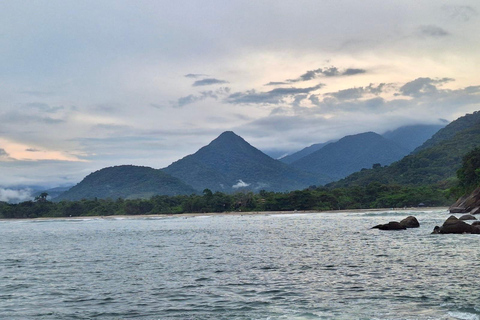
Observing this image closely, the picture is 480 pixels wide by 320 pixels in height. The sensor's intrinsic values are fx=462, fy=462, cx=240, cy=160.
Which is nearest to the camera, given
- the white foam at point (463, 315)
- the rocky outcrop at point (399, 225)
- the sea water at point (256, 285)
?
the white foam at point (463, 315)

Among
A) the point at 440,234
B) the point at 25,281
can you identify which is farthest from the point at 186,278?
the point at 440,234

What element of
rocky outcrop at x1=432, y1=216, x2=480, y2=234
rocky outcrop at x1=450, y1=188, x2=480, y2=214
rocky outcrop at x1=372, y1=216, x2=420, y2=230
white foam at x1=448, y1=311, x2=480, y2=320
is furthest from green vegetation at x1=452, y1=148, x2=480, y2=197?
white foam at x1=448, y1=311, x2=480, y2=320

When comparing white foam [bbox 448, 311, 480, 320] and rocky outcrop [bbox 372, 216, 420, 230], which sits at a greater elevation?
rocky outcrop [bbox 372, 216, 420, 230]

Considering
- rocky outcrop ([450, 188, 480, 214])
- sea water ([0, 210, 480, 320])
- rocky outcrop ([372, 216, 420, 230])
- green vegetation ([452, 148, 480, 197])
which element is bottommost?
sea water ([0, 210, 480, 320])

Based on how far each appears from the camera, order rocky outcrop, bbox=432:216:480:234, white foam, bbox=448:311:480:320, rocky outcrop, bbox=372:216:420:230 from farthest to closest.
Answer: rocky outcrop, bbox=372:216:420:230 → rocky outcrop, bbox=432:216:480:234 → white foam, bbox=448:311:480:320

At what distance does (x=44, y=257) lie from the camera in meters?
52.8

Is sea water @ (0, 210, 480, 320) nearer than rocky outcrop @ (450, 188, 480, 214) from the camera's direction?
Yes

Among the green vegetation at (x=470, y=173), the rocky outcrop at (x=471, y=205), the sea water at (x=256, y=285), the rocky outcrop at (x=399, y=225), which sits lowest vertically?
the sea water at (x=256, y=285)

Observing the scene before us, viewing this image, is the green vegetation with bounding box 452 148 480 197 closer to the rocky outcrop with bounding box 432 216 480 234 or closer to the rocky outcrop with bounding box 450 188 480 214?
the rocky outcrop with bounding box 450 188 480 214

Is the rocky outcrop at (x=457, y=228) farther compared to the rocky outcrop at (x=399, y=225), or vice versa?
the rocky outcrop at (x=399, y=225)

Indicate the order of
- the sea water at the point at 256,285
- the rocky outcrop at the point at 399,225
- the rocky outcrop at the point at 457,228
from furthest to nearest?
the rocky outcrop at the point at 399,225
the rocky outcrop at the point at 457,228
the sea water at the point at 256,285

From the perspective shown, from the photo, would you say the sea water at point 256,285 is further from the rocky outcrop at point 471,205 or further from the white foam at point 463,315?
the rocky outcrop at point 471,205

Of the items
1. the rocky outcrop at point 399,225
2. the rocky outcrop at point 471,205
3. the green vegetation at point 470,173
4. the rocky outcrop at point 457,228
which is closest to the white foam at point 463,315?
the rocky outcrop at point 457,228

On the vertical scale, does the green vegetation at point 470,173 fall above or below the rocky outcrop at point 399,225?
above
